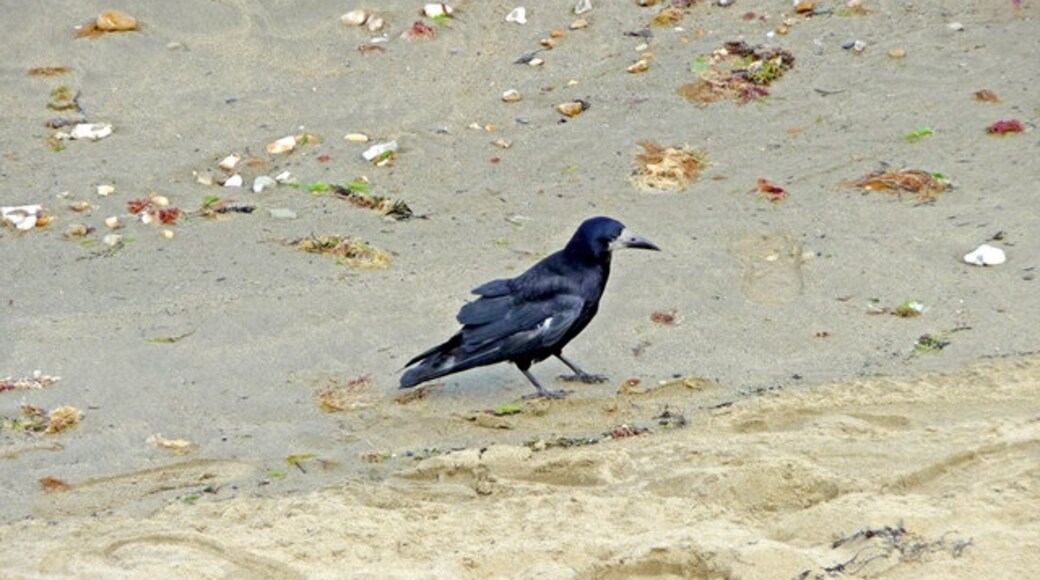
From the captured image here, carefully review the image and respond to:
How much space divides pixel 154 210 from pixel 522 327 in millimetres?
2759

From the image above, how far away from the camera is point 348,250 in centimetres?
852

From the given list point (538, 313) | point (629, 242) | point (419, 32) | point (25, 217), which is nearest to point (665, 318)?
point (629, 242)

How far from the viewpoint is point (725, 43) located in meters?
10.3

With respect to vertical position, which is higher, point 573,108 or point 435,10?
point 435,10

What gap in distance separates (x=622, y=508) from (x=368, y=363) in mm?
2098

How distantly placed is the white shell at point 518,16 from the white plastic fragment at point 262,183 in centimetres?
235

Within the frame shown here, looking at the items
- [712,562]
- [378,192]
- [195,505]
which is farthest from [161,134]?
[712,562]

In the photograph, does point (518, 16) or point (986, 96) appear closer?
point (986, 96)

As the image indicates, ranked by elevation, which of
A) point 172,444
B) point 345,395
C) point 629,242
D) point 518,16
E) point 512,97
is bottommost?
point 512,97

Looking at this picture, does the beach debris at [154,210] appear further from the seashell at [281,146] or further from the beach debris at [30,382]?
the beach debris at [30,382]

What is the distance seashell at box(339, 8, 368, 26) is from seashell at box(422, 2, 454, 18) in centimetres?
41

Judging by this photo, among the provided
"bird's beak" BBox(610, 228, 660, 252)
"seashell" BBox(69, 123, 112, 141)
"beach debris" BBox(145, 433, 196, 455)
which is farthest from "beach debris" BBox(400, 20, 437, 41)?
"beach debris" BBox(145, 433, 196, 455)

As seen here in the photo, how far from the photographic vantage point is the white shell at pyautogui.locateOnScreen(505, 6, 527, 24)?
1091cm

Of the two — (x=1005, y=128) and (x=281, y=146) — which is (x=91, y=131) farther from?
(x=1005, y=128)
